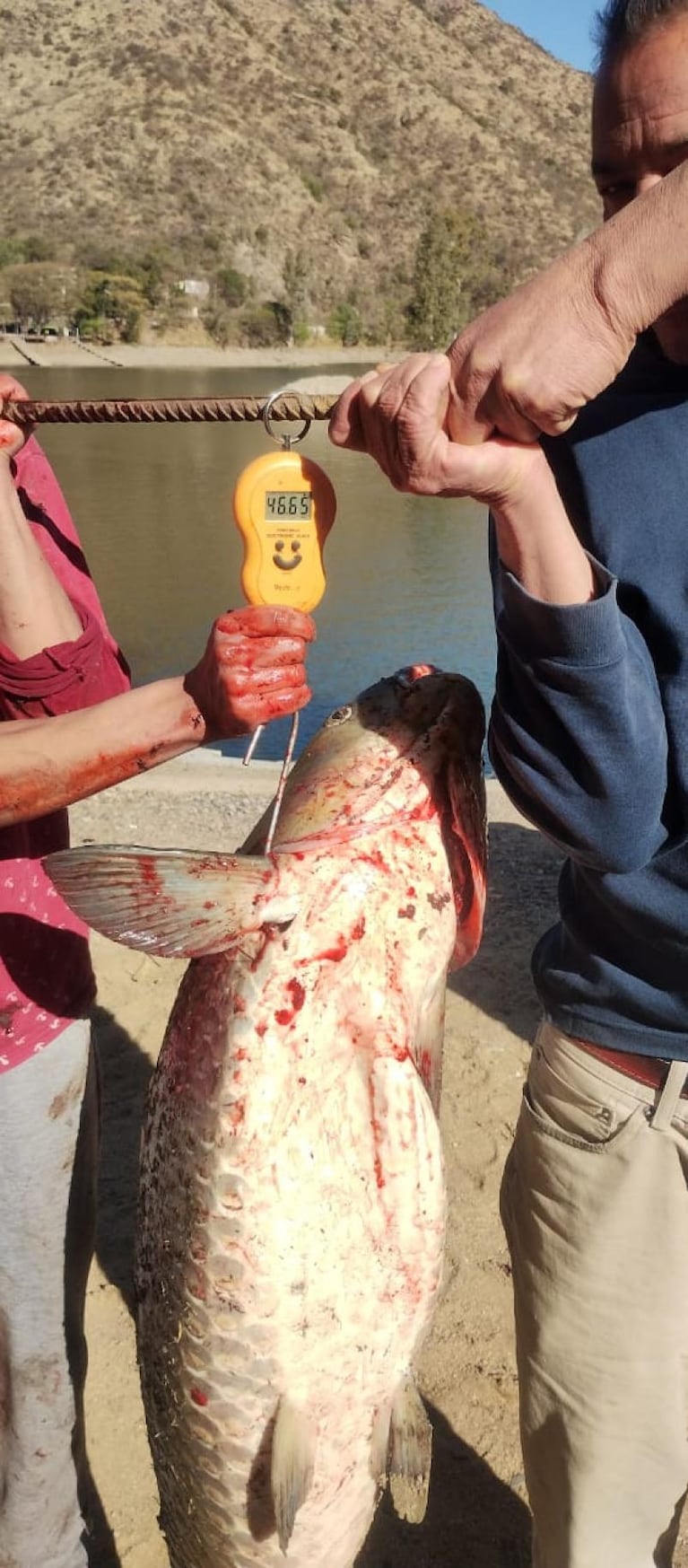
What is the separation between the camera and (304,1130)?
5.68 feet

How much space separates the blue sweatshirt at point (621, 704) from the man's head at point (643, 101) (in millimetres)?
185

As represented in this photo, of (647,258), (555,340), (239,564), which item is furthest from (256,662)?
Result: (239,564)

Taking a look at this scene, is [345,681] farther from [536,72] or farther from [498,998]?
[536,72]

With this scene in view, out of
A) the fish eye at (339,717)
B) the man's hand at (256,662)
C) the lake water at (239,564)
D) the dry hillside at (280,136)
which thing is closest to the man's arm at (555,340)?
the man's hand at (256,662)

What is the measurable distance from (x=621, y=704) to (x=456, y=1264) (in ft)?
9.45

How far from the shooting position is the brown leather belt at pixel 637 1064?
1.91 m

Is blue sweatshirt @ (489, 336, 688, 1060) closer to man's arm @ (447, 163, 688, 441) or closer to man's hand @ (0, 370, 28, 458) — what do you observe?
man's arm @ (447, 163, 688, 441)

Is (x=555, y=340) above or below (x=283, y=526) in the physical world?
above

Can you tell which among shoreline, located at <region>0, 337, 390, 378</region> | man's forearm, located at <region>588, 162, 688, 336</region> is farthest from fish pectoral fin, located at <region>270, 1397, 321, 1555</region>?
shoreline, located at <region>0, 337, 390, 378</region>

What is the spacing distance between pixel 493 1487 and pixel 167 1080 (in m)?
1.97

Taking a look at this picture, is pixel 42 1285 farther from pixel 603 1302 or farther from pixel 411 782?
pixel 411 782

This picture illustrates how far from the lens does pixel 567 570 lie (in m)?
1.50

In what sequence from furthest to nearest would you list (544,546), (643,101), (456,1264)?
(456,1264)
(643,101)
(544,546)

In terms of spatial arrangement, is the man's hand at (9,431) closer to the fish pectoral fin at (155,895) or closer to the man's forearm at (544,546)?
the fish pectoral fin at (155,895)
